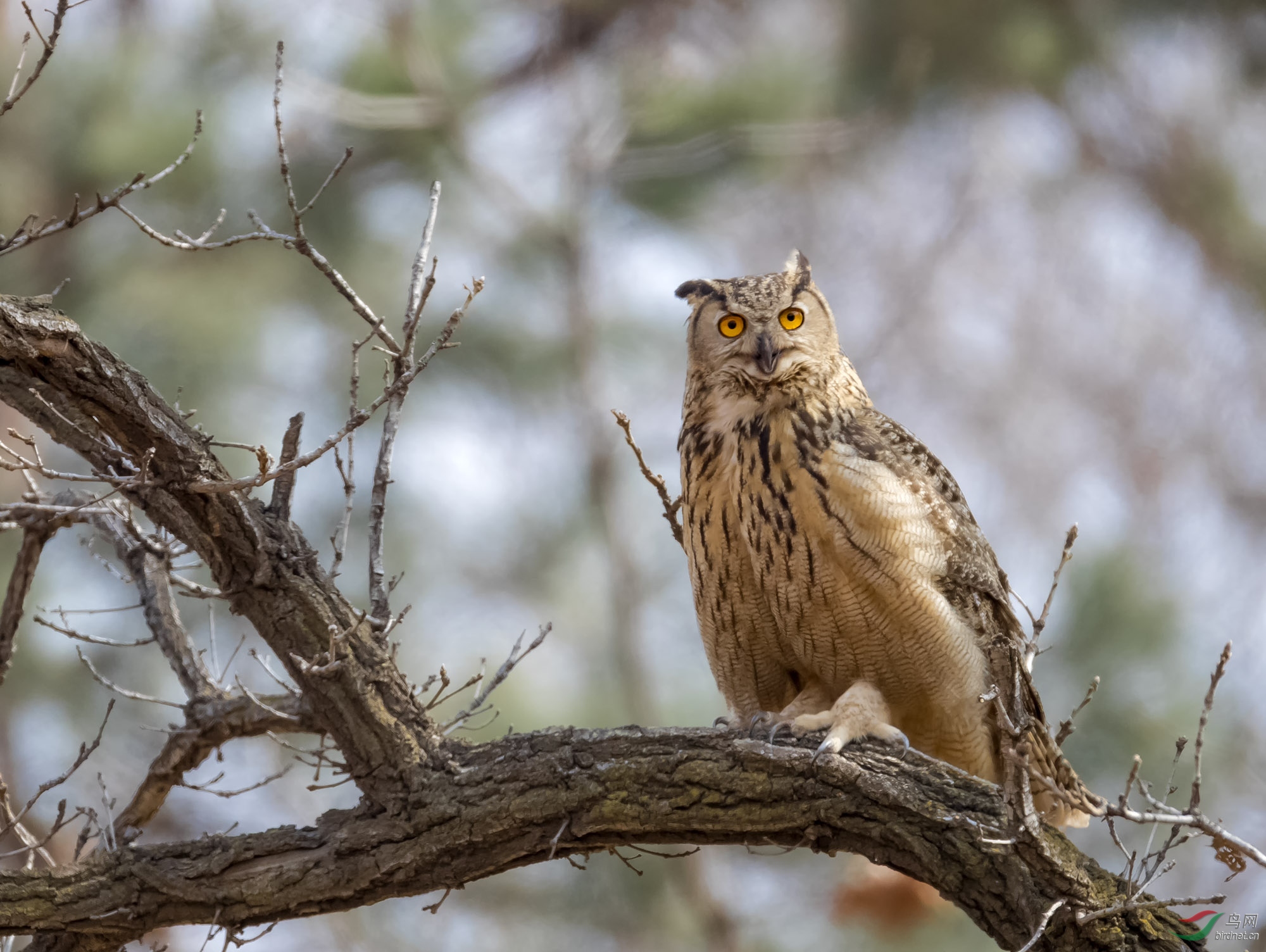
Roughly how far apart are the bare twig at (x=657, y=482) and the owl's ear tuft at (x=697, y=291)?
15.4 inches

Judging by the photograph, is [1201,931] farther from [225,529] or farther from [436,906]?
[225,529]

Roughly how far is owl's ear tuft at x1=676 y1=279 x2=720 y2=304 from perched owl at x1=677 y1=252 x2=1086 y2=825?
12 millimetres

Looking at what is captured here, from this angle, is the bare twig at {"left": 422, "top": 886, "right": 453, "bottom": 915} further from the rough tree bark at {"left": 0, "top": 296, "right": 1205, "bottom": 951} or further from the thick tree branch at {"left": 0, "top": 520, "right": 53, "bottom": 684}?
the thick tree branch at {"left": 0, "top": 520, "right": 53, "bottom": 684}

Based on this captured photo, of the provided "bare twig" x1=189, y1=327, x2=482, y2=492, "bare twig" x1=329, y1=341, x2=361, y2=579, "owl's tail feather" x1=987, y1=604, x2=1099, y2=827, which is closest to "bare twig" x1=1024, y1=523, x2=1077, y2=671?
"owl's tail feather" x1=987, y1=604, x2=1099, y2=827

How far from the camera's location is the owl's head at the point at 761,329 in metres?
2.85

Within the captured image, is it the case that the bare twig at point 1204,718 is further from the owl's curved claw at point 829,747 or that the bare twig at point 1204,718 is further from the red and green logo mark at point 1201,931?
the owl's curved claw at point 829,747

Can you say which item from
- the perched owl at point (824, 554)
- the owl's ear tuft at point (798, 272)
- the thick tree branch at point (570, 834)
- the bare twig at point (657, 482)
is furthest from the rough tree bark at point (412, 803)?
the owl's ear tuft at point (798, 272)

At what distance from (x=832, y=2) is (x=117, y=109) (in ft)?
17.9

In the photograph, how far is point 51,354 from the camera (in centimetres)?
209

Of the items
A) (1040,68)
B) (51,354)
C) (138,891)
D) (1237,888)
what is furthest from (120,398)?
(1040,68)

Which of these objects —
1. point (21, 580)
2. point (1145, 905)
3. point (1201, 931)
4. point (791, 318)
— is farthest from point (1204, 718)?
point (21, 580)

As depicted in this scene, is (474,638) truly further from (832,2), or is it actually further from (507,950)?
(832,2)

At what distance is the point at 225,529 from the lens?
2.26m

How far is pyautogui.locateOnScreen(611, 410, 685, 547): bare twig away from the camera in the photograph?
2.65 meters
